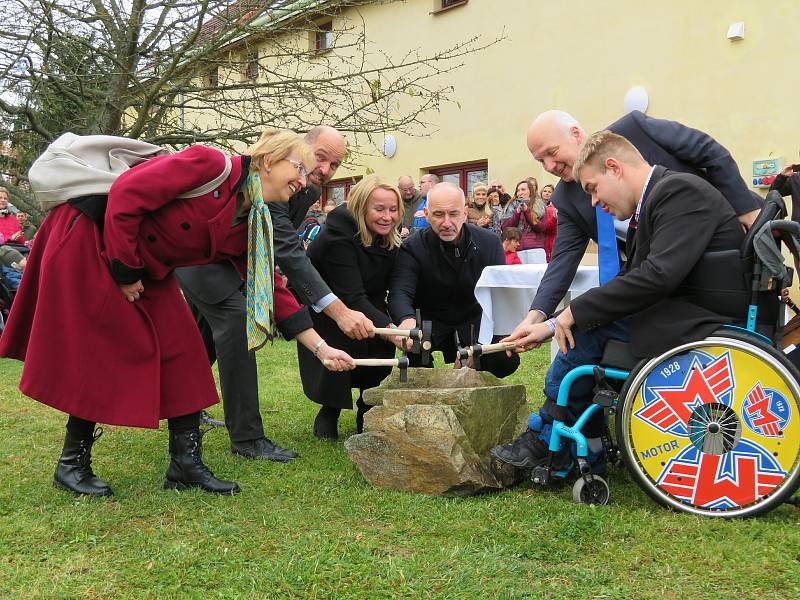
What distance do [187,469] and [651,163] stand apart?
8.65 feet

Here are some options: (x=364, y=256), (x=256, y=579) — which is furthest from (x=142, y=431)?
(x=256, y=579)

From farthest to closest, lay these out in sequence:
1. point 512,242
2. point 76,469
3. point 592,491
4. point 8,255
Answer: point 8,255, point 512,242, point 76,469, point 592,491

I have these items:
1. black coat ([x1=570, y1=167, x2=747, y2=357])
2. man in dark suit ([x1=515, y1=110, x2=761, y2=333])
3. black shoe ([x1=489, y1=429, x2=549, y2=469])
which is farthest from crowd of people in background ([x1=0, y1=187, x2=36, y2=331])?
black coat ([x1=570, y1=167, x2=747, y2=357])

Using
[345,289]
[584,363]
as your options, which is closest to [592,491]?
[584,363]

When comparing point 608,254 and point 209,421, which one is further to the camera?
point 209,421

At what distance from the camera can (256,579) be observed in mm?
2707

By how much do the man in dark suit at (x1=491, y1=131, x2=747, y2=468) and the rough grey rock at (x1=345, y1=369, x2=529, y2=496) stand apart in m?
0.20

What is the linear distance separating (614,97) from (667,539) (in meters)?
9.84

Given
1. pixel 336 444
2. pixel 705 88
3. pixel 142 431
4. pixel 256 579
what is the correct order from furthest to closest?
pixel 705 88 → pixel 142 431 → pixel 336 444 → pixel 256 579

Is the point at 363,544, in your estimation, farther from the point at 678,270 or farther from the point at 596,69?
the point at 596,69

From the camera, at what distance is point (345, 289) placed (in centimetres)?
504

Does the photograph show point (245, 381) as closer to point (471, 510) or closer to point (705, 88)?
point (471, 510)

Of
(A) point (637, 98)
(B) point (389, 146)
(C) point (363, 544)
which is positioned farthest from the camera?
(B) point (389, 146)

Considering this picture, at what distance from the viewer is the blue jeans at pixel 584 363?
3.57 meters
